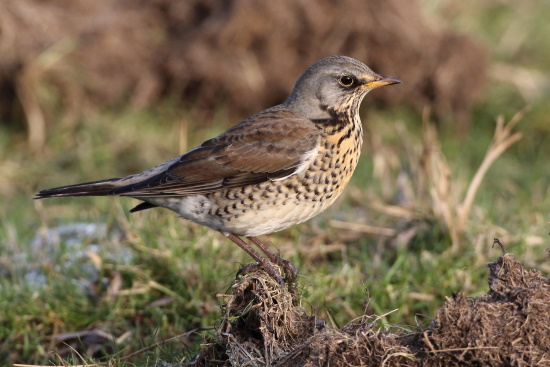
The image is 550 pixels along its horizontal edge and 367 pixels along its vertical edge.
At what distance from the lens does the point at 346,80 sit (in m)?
4.64

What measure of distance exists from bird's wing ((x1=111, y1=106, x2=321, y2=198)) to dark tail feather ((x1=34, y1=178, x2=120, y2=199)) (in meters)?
0.12

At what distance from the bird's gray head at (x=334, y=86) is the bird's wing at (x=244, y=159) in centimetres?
11

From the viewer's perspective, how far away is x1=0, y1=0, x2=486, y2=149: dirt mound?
9.54 meters

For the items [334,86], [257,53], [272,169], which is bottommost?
[272,169]

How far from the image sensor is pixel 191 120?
9.55m

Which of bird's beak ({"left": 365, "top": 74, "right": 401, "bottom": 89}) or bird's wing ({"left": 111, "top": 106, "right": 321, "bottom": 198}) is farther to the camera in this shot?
bird's beak ({"left": 365, "top": 74, "right": 401, "bottom": 89})

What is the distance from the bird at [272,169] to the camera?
4375 mm

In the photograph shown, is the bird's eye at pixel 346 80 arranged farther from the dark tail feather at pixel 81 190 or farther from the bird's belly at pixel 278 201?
the dark tail feather at pixel 81 190

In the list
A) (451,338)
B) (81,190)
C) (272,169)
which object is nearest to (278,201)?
(272,169)

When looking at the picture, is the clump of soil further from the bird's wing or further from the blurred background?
the blurred background

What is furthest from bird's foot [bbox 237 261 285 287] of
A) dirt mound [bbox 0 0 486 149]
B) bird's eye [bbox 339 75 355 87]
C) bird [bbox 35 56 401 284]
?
dirt mound [bbox 0 0 486 149]

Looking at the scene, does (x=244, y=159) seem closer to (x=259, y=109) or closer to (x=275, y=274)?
(x=275, y=274)

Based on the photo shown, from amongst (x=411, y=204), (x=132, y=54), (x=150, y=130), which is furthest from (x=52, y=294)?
(x=132, y=54)

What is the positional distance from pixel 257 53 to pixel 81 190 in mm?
5530
